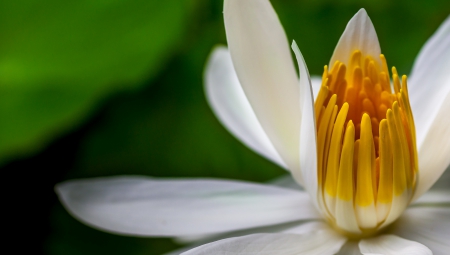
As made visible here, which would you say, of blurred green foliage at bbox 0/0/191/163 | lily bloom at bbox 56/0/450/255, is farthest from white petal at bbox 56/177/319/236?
blurred green foliage at bbox 0/0/191/163

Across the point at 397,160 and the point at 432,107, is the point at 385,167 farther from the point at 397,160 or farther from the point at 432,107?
the point at 432,107

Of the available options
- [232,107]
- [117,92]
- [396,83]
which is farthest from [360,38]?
[117,92]

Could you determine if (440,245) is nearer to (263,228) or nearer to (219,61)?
(263,228)

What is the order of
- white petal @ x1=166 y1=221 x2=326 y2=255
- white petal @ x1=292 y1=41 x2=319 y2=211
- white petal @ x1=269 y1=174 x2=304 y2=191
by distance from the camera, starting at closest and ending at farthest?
white petal @ x1=292 y1=41 x2=319 y2=211 → white petal @ x1=166 y1=221 x2=326 y2=255 → white petal @ x1=269 y1=174 x2=304 y2=191

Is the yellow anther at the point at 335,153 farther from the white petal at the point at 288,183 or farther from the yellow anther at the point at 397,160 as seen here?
the white petal at the point at 288,183

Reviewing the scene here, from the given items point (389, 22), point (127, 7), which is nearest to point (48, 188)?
point (127, 7)

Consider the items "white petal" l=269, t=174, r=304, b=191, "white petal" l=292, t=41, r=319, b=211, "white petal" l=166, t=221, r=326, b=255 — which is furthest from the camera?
"white petal" l=269, t=174, r=304, b=191

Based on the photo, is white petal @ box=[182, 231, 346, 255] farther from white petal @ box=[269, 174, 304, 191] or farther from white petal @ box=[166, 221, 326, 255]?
→ white petal @ box=[269, 174, 304, 191]

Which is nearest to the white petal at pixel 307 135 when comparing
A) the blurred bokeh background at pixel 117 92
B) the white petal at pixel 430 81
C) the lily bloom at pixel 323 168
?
the lily bloom at pixel 323 168
